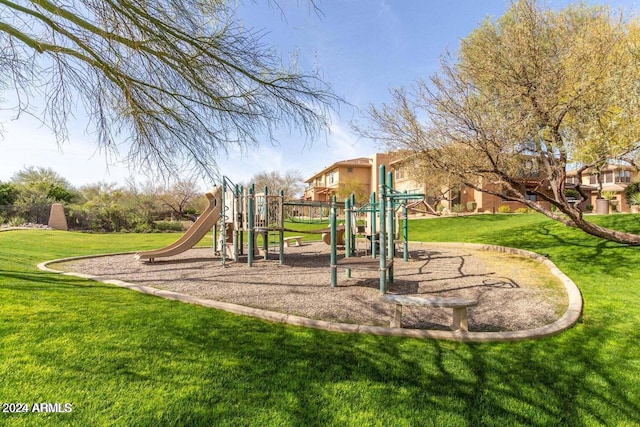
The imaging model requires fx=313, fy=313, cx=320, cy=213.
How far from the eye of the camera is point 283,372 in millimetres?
2652

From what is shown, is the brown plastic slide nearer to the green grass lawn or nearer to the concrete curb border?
the concrete curb border

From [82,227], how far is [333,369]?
2800 centimetres

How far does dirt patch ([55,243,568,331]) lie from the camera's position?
4.45 metres

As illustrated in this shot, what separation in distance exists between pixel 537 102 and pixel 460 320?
548cm

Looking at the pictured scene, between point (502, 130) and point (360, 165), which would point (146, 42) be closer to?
point (502, 130)

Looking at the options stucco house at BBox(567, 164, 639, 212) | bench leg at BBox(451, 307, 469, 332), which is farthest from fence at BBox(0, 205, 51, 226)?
stucco house at BBox(567, 164, 639, 212)

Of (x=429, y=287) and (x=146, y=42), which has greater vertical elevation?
(x=146, y=42)

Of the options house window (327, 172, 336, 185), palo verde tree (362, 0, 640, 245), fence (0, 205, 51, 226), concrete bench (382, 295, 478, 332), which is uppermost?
house window (327, 172, 336, 185)

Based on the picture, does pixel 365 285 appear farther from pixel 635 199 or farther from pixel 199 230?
pixel 635 199

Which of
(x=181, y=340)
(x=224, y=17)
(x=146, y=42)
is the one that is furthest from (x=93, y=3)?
(x=181, y=340)

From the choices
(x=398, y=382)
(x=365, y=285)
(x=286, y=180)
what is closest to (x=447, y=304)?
(x=398, y=382)

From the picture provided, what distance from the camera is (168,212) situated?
33.7 meters

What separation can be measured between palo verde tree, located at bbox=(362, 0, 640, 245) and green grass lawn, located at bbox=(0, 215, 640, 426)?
4006mm

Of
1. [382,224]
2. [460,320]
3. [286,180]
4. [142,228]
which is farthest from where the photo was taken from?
[286,180]
